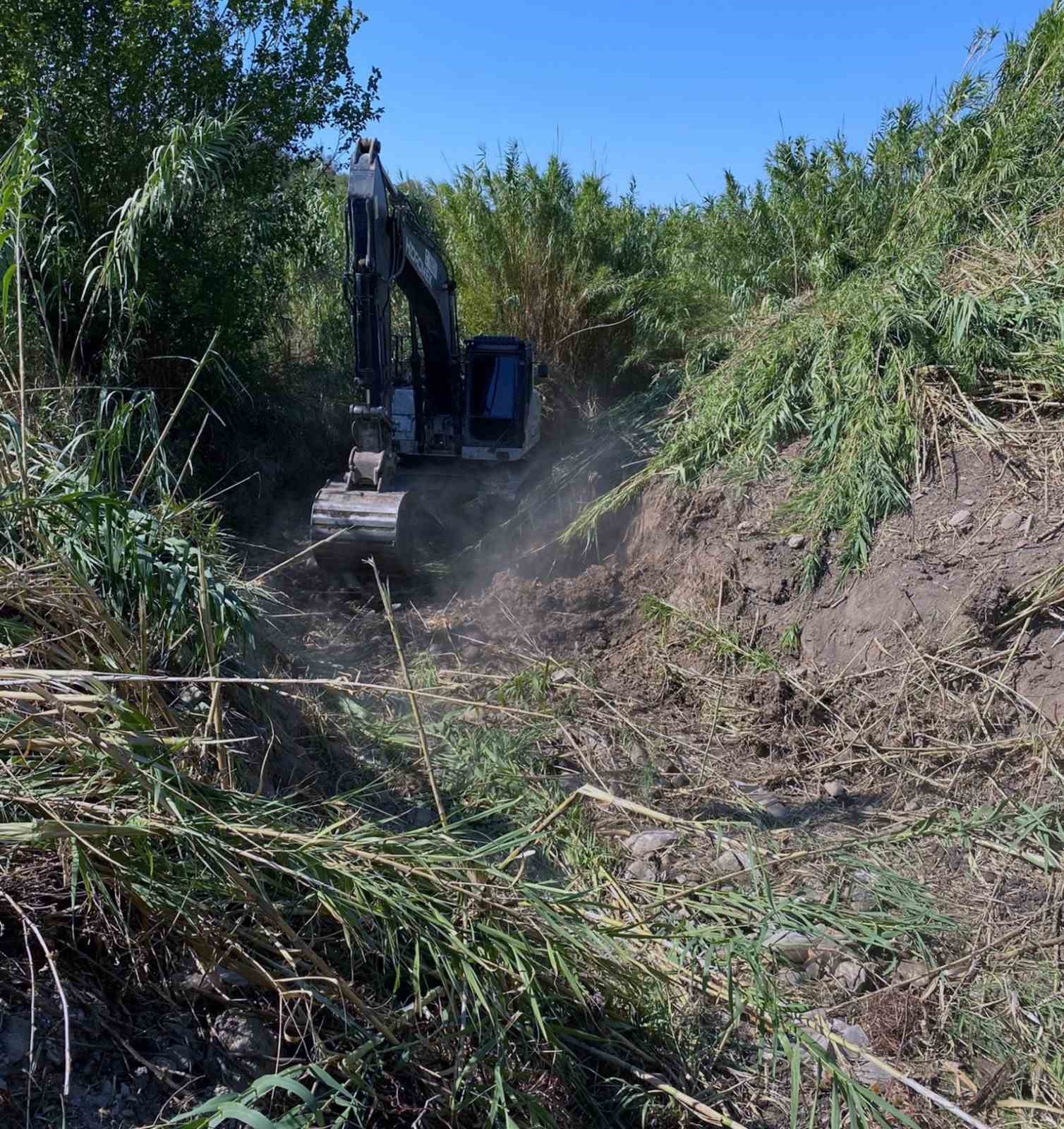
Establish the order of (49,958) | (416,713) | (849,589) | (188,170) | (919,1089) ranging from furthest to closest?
(188,170) → (849,589) → (416,713) → (919,1089) → (49,958)

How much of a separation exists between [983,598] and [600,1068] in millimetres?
3464

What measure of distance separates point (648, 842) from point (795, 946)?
86cm

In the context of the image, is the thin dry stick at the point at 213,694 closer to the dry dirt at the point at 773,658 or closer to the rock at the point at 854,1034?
the dry dirt at the point at 773,658

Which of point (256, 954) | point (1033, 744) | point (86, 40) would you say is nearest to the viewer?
point (256, 954)

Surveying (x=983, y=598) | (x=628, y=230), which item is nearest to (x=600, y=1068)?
(x=983, y=598)

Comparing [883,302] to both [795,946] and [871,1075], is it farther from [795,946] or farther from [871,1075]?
[871,1075]

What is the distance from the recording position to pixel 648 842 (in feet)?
13.8

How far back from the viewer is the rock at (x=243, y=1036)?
2480 mm

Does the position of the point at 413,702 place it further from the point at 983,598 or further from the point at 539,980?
the point at 983,598

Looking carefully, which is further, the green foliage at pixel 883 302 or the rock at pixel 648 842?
the green foliage at pixel 883 302

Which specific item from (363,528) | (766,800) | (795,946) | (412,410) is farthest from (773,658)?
(412,410)

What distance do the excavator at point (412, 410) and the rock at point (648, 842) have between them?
293 cm

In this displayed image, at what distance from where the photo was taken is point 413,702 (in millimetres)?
2793

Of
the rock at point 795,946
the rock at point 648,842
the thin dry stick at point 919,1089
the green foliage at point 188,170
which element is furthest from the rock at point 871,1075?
the green foliage at point 188,170
